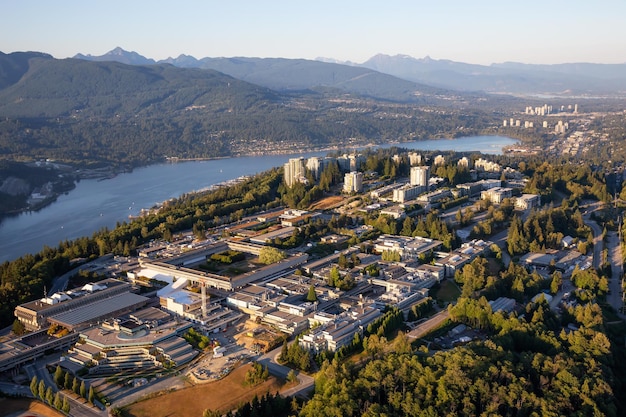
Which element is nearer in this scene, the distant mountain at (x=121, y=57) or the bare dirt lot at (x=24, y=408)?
the bare dirt lot at (x=24, y=408)

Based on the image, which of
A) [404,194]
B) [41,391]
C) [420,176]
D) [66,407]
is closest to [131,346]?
[41,391]

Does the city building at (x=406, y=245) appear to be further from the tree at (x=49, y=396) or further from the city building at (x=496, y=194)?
the tree at (x=49, y=396)

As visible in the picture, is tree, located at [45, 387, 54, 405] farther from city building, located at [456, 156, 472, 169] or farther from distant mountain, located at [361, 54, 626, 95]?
distant mountain, located at [361, 54, 626, 95]

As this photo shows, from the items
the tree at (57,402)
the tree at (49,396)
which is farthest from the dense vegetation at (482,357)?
the tree at (49,396)

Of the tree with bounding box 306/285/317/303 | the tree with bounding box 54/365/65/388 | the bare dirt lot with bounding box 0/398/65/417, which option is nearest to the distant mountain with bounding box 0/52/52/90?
the tree with bounding box 306/285/317/303

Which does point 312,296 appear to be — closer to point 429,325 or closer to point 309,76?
point 429,325

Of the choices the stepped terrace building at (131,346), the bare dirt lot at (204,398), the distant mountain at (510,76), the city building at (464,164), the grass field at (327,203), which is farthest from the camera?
the distant mountain at (510,76)

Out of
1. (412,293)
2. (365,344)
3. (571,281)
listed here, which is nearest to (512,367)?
(365,344)
